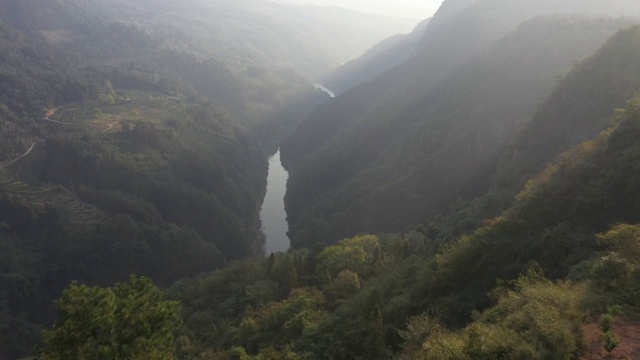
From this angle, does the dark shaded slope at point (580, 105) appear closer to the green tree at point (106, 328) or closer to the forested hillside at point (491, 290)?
the forested hillside at point (491, 290)

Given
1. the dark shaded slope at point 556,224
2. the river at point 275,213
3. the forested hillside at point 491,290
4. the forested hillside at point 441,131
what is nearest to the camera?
the forested hillside at point 491,290

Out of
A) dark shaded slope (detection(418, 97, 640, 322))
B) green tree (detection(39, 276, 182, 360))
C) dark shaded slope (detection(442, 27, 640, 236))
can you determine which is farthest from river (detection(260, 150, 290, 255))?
green tree (detection(39, 276, 182, 360))

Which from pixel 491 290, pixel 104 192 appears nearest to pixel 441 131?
pixel 491 290

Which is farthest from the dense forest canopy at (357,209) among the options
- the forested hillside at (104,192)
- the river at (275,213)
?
the river at (275,213)

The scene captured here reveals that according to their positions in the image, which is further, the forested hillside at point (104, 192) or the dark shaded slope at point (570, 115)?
the forested hillside at point (104, 192)

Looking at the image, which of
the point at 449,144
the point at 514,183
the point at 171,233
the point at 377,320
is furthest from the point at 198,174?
the point at 377,320

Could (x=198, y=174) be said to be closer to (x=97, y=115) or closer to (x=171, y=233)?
(x=171, y=233)

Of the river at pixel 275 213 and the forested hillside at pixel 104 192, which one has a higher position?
the forested hillside at pixel 104 192
